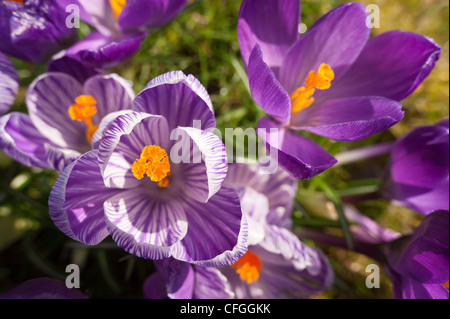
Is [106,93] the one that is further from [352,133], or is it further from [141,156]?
[352,133]

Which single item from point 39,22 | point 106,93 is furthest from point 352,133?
point 39,22

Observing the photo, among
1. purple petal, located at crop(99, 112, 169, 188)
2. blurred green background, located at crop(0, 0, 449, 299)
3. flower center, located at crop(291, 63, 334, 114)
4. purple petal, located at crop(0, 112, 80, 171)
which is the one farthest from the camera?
blurred green background, located at crop(0, 0, 449, 299)

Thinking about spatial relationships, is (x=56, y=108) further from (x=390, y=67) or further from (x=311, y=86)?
(x=390, y=67)

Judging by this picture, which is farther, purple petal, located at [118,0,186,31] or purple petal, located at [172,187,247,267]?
purple petal, located at [118,0,186,31]

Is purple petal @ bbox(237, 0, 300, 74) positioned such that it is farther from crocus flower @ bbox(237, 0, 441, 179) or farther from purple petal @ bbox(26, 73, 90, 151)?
purple petal @ bbox(26, 73, 90, 151)

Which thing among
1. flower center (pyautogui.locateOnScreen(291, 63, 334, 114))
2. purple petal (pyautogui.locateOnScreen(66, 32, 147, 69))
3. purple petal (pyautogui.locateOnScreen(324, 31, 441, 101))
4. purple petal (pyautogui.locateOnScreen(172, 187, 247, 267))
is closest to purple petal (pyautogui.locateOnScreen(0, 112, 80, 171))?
purple petal (pyautogui.locateOnScreen(66, 32, 147, 69))

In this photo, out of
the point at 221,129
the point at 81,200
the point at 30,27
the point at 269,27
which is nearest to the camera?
the point at 81,200

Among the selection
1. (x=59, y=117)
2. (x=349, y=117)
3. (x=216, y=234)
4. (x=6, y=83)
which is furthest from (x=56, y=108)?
(x=349, y=117)

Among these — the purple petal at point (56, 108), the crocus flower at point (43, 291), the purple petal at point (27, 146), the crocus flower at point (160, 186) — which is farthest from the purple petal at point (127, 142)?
the crocus flower at point (43, 291)
